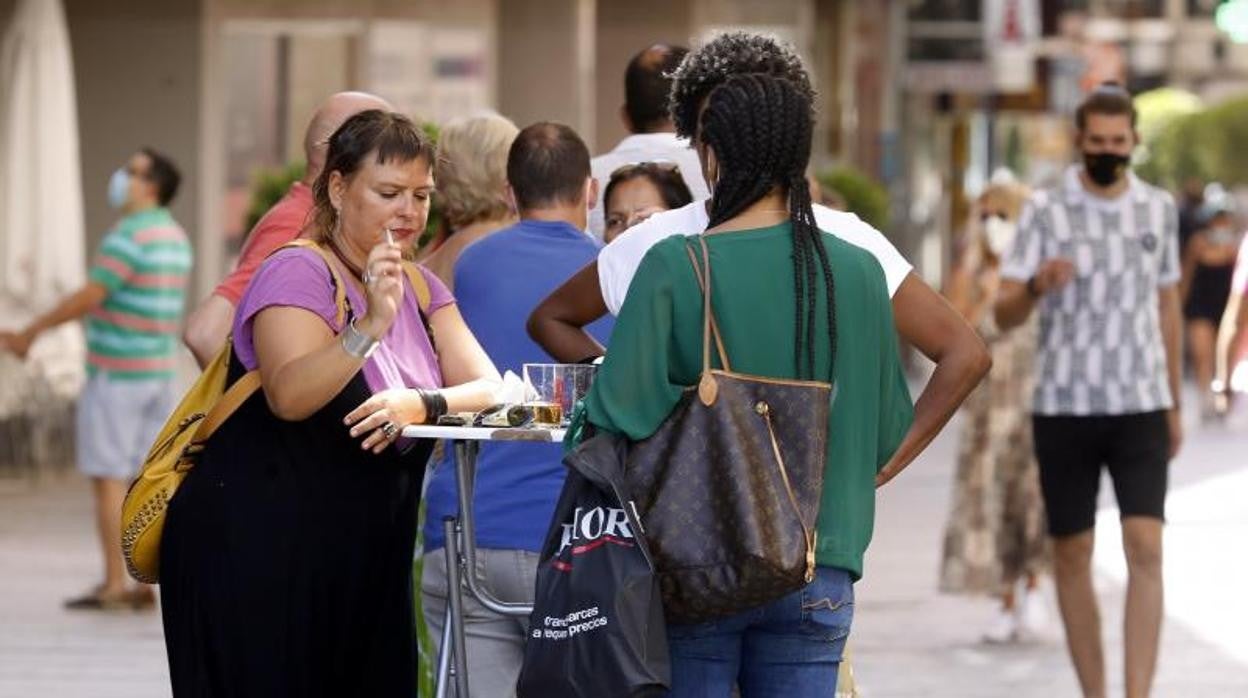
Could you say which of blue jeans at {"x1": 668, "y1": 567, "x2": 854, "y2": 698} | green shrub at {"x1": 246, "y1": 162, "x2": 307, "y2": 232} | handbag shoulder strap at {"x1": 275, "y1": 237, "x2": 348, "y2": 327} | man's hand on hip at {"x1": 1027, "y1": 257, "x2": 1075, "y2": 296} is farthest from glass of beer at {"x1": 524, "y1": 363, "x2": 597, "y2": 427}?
green shrub at {"x1": 246, "y1": 162, "x2": 307, "y2": 232}

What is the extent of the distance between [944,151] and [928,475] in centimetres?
3017

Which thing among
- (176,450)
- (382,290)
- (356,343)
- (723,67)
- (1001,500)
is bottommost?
(1001,500)

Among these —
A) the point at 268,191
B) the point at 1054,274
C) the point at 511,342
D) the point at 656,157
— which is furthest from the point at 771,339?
the point at 268,191

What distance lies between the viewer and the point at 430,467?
6.45 metres

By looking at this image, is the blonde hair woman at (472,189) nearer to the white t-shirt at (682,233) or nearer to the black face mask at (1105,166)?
the white t-shirt at (682,233)

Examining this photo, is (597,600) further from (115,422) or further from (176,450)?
(115,422)

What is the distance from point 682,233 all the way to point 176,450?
1.07 m

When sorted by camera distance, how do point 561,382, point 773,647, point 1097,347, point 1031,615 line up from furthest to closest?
1. point 1031,615
2. point 1097,347
3. point 561,382
4. point 773,647

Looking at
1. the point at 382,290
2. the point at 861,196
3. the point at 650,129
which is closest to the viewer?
the point at 382,290

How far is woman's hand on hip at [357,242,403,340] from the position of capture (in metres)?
5.25

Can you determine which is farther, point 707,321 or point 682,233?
point 682,233

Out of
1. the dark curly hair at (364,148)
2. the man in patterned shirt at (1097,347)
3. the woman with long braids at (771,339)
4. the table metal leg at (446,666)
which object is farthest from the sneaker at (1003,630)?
the woman with long braids at (771,339)

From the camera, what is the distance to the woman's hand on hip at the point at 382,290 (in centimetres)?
525

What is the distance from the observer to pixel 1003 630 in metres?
11.3
